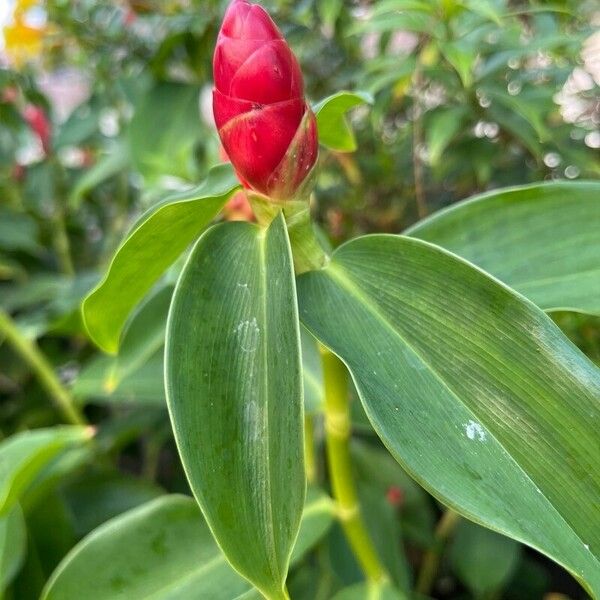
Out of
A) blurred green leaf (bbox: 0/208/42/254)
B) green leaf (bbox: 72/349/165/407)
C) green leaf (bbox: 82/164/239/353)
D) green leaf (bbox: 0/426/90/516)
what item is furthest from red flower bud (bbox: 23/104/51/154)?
green leaf (bbox: 82/164/239/353)

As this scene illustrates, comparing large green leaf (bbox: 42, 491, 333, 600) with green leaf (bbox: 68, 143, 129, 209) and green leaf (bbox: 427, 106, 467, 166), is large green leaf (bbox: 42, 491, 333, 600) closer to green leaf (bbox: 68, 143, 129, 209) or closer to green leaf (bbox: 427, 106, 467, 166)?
green leaf (bbox: 427, 106, 467, 166)

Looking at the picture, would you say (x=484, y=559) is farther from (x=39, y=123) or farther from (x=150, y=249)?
(x=39, y=123)

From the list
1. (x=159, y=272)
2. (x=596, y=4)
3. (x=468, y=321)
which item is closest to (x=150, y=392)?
(x=159, y=272)

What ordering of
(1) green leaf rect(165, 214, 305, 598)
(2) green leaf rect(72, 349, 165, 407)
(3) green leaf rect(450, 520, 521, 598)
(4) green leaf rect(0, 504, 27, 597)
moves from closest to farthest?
(1) green leaf rect(165, 214, 305, 598)
(4) green leaf rect(0, 504, 27, 597)
(2) green leaf rect(72, 349, 165, 407)
(3) green leaf rect(450, 520, 521, 598)

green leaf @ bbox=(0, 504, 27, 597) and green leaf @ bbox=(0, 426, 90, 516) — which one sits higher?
green leaf @ bbox=(0, 426, 90, 516)

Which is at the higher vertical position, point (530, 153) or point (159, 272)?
point (159, 272)

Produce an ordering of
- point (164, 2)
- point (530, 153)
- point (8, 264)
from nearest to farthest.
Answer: point (530, 153), point (164, 2), point (8, 264)

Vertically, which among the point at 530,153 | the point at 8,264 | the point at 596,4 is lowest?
the point at 8,264

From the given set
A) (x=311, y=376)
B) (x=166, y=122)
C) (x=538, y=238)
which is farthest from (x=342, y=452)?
(x=166, y=122)

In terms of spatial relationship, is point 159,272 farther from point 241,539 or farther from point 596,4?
point 596,4
